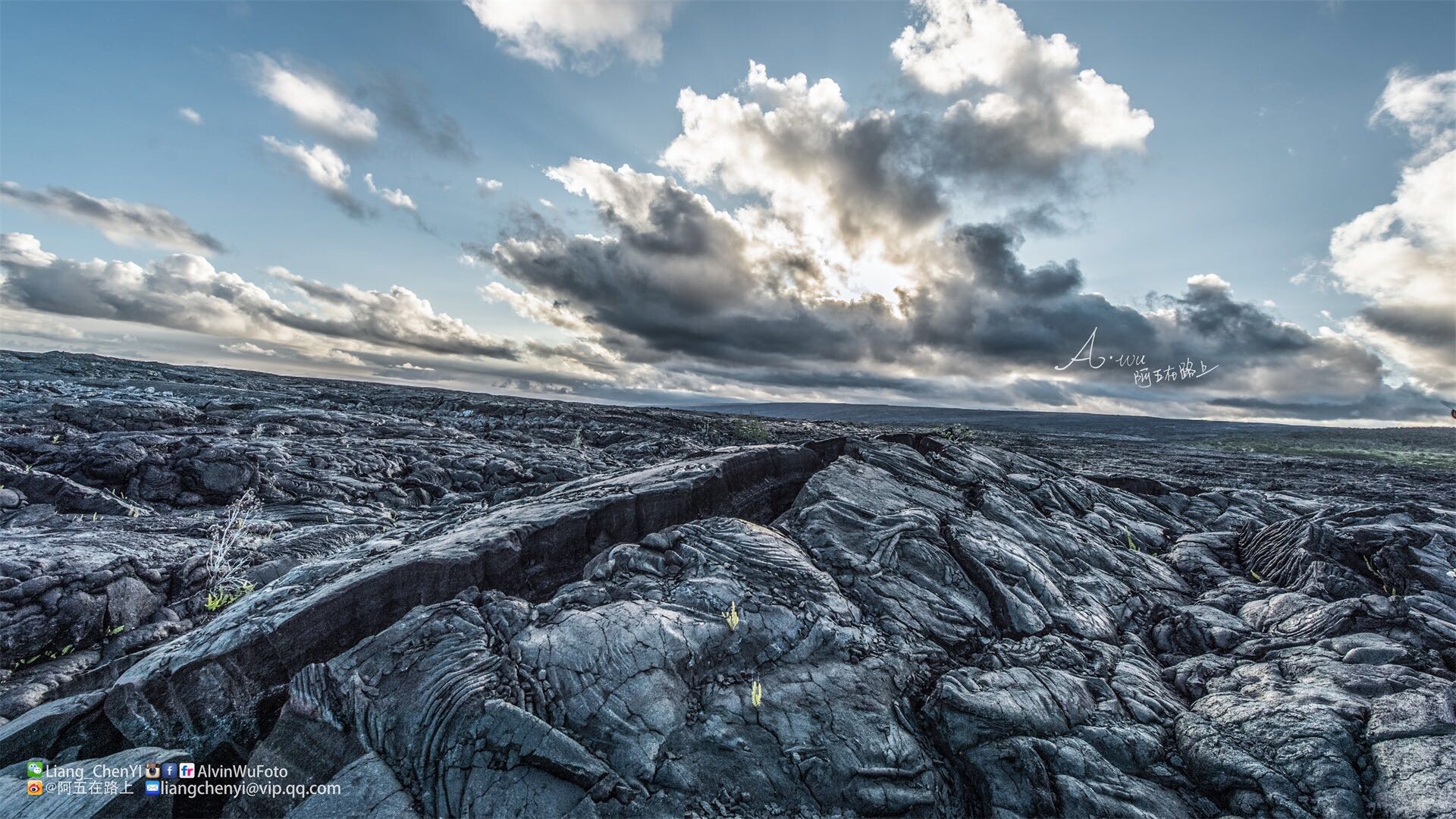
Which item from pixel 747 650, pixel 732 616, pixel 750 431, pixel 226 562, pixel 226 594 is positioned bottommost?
pixel 226 594

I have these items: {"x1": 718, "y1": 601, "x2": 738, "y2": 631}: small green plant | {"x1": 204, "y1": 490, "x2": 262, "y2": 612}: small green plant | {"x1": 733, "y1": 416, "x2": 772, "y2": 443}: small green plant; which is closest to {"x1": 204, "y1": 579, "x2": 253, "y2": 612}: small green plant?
{"x1": 204, "y1": 490, "x2": 262, "y2": 612}: small green plant

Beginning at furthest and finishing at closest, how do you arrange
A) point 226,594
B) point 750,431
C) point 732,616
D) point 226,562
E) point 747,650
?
point 750,431
point 226,562
point 226,594
point 732,616
point 747,650

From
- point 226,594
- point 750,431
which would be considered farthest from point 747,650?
point 750,431

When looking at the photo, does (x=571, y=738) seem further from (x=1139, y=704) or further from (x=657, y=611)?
(x=1139, y=704)

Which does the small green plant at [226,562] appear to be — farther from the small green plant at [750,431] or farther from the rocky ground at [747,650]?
the small green plant at [750,431]

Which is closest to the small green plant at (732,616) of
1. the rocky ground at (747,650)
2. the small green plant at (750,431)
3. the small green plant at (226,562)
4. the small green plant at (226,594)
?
the rocky ground at (747,650)

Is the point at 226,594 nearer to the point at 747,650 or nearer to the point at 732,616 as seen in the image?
the point at 732,616

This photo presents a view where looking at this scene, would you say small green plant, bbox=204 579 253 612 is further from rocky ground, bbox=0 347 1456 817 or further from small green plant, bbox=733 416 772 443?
small green plant, bbox=733 416 772 443
